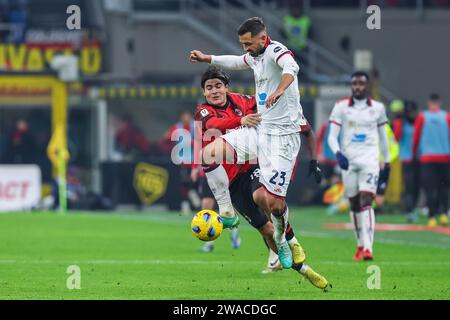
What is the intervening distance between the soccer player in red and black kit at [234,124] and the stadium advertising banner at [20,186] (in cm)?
1616

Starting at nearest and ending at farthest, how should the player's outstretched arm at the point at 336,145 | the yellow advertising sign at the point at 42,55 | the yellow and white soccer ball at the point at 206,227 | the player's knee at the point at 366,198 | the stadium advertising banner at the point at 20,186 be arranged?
the yellow and white soccer ball at the point at 206,227 < the player's outstretched arm at the point at 336,145 < the player's knee at the point at 366,198 < the stadium advertising banner at the point at 20,186 < the yellow advertising sign at the point at 42,55

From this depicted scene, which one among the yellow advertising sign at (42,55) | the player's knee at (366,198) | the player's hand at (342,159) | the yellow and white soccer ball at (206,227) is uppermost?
the yellow advertising sign at (42,55)

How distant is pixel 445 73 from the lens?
37.8 meters

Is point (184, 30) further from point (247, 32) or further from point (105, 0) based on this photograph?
point (247, 32)

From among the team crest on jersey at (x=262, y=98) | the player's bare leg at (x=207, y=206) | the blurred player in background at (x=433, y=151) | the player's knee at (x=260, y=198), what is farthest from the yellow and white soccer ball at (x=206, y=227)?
the blurred player in background at (x=433, y=151)

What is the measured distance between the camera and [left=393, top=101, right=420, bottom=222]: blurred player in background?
2909cm

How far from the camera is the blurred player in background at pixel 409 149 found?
29.1 m

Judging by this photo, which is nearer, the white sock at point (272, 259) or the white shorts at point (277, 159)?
the white shorts at point (277, 159)

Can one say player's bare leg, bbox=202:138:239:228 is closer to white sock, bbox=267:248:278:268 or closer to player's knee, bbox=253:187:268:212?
player's knee, bbox=253:187:268:212

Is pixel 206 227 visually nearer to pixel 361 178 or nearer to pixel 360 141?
pixel 361 178

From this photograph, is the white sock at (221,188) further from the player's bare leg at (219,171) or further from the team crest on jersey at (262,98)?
the team crest on jersey at (262,98)

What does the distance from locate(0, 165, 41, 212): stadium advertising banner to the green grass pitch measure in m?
4.15

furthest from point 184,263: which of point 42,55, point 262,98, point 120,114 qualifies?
point 42,55
